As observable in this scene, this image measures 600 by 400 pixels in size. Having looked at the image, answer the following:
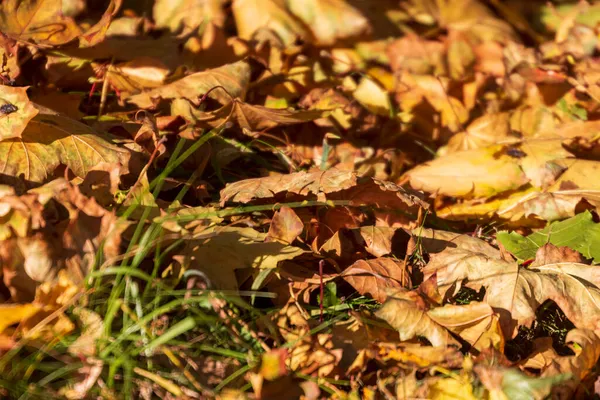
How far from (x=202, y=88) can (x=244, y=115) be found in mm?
152

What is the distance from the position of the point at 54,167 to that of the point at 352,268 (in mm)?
658

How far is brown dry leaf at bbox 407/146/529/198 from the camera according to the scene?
186 cm

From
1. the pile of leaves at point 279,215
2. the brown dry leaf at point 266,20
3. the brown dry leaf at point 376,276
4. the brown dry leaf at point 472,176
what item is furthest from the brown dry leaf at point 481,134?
the brown dry leaf at point 376,276

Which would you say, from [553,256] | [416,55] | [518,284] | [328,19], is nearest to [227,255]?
[518,284]

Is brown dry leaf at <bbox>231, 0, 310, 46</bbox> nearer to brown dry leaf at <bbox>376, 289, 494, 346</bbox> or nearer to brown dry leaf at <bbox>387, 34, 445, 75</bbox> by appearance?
brown dry leaf at <bbox>387, 34, 445, 75</bbox>

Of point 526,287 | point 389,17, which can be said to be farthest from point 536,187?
point 389,17

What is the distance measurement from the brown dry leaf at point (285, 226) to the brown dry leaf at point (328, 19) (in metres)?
1.16

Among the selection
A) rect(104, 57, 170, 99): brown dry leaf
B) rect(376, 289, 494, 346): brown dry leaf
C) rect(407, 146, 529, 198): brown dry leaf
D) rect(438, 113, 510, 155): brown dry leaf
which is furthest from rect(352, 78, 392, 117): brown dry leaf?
rect(376, 289, 494, 346): brown dry leaf

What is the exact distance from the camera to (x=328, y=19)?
2.42 metres

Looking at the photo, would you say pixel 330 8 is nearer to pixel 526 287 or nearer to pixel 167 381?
pixel 526 287

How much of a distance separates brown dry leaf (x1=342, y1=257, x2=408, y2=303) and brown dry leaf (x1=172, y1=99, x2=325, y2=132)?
19.9 inches

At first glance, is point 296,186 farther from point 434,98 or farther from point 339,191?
point 434,98

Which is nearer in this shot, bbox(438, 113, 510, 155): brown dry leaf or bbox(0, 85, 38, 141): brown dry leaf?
bbox(0, 85, 38, 141): brown dry leaf

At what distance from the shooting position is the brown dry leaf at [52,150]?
143 centimetres
